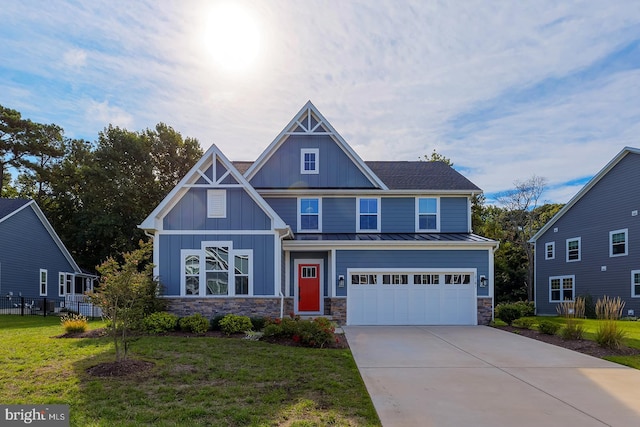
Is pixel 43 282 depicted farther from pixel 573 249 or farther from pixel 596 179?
pixel 596 179

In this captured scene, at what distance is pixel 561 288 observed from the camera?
25.2 m

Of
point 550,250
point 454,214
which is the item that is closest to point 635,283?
point 550,250

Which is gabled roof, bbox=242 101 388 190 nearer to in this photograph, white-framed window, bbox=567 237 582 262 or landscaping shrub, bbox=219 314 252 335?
landscaping shrub, bbox=219 314 252 335

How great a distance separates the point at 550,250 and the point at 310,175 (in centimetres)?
1687

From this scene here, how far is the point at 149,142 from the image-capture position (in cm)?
3384

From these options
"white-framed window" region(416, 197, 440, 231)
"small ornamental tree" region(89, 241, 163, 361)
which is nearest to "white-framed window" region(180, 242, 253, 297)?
"small ornamental tree" region(89, 241, 163, 361)

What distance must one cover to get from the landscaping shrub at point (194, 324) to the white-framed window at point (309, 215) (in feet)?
21.1

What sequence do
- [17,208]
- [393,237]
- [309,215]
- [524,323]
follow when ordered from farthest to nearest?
[17,208] → [309,215] → [393,237] → [524,323]

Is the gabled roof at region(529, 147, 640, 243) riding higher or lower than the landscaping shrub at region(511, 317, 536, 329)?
higher

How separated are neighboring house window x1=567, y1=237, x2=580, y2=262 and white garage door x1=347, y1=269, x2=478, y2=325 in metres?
11.5

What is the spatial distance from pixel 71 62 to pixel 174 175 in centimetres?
2224

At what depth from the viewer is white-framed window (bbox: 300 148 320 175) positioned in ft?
61.6

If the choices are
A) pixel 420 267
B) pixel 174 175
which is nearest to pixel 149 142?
pixel 174 175

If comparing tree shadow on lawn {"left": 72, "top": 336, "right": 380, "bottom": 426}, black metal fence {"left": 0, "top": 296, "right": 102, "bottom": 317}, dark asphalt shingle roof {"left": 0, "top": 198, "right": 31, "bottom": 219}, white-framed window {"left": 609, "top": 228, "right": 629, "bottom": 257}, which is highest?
dark asphalt shingle roof {"left": 0, "top": 198, "right": 31, "bottom": 219}
